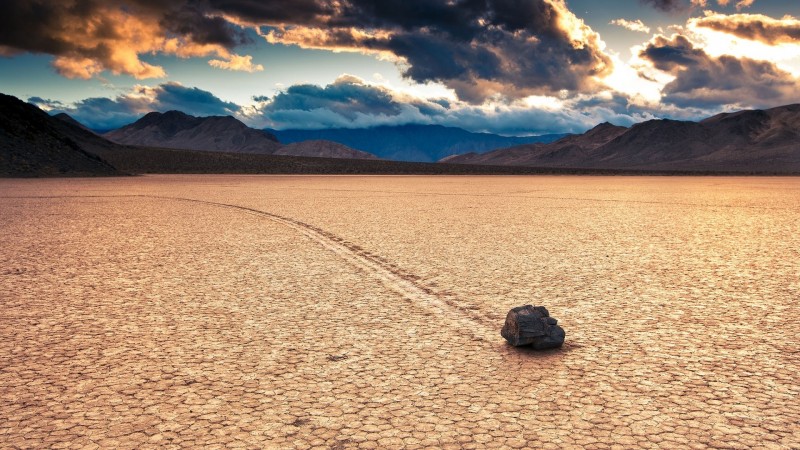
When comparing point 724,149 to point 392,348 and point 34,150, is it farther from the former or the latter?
point 392,348

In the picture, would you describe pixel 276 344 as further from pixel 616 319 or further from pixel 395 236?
pixel 395 236

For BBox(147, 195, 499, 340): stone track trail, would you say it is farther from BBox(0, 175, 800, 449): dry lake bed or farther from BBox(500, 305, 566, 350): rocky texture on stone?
BBox(500, 305, 566, 350): rocky texture on stone

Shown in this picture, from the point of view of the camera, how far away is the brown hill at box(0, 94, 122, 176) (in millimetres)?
55312

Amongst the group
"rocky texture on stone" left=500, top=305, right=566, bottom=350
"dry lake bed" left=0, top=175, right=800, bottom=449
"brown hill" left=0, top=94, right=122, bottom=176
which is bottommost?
"dry lake bed" left=0, top=175, right=800, bottom=449

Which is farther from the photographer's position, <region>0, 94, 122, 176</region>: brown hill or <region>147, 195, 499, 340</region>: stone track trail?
<region>0, 94, 122, 176</region>: brown hill

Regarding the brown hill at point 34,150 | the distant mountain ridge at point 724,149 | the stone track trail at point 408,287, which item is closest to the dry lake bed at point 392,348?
the stone track trail at point 408,287

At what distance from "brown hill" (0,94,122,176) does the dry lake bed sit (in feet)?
168

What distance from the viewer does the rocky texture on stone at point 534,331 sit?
535 centimetres

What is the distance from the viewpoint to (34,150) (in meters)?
59.3

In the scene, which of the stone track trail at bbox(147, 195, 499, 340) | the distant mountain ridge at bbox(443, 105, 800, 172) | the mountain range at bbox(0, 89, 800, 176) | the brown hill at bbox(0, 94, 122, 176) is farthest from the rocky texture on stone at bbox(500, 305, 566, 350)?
the distant mountain ridge at bbox(443, 105, 800, 172)

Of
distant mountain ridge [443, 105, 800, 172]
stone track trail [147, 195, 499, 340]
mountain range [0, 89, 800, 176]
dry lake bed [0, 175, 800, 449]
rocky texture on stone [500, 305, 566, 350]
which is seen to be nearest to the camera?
dry lake bed [0, 175, 800, 449]

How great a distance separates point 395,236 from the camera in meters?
13.9

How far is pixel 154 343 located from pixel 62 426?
1714 mm

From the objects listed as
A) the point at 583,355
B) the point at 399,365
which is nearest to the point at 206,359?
the point at 399,365
